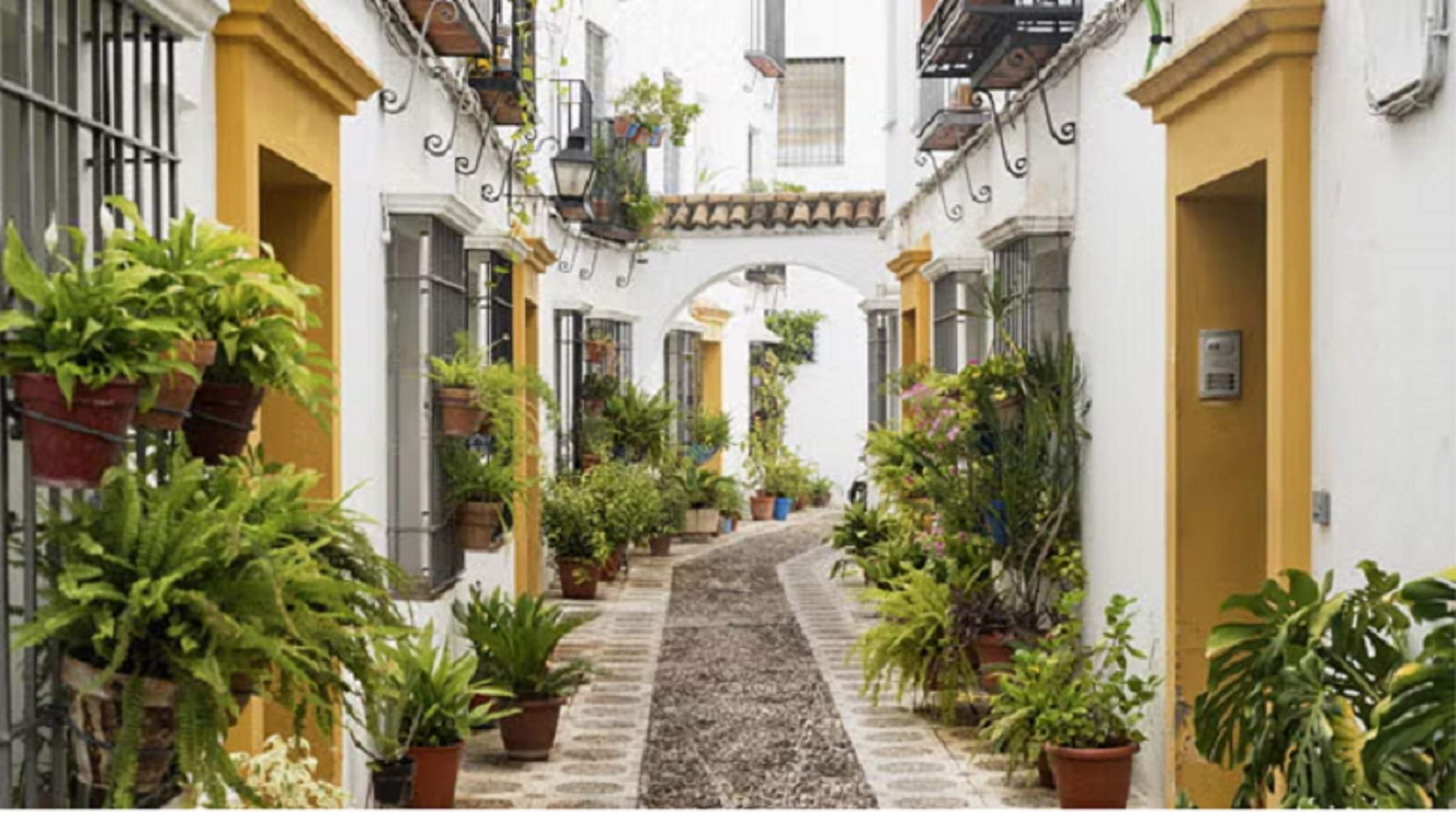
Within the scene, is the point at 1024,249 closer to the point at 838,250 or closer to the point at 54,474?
the point at 54,474

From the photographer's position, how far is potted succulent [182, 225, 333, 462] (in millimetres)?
3621

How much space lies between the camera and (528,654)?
8688mm

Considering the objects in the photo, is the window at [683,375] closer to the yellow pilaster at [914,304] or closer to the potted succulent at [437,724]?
the yellow pilaster at [914,304]

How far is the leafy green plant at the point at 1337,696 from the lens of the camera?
3.35 metres

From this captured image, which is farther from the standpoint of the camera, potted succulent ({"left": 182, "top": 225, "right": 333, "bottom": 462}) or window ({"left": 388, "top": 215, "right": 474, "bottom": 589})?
window ({"left": 388, "top": 215, "right": 474, "bottom": 589})

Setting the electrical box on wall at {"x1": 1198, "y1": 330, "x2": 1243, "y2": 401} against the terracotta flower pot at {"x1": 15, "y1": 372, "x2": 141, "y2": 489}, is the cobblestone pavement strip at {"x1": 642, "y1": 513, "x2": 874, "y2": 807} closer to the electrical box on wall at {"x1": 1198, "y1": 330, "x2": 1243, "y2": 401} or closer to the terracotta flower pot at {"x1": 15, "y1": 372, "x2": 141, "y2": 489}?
the electrical box on wall at {"x1": 1198, "y1": 330, "x2": 1243, "y2": 401}

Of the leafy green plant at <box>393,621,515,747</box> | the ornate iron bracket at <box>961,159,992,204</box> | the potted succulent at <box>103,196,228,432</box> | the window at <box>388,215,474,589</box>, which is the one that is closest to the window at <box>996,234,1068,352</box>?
the ornate iron bracket at <box>961,159,992,204</box>

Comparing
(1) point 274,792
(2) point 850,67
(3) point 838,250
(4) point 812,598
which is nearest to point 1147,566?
(1) point 274,792

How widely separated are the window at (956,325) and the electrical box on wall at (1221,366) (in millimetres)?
4439

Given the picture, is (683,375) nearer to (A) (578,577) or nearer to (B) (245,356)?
(A) (578,577)

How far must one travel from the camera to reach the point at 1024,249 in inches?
364

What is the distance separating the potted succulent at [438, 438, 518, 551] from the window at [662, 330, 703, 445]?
1204 centimetres

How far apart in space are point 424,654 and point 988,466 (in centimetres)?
324

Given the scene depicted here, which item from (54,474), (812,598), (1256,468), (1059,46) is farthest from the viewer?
(812,598)
